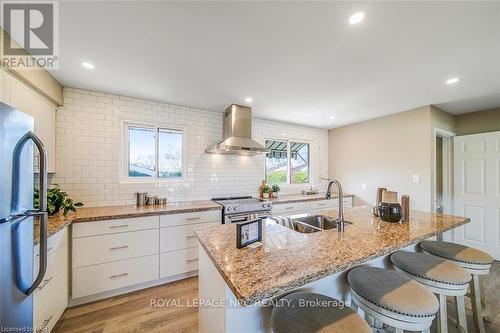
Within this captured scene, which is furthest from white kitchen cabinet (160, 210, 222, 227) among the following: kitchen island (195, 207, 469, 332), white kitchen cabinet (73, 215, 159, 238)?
kitchen island (195, 207, 469, 332)

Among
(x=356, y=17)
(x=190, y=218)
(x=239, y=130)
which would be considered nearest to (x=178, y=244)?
(x=190, y=218)

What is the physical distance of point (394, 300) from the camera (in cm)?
104

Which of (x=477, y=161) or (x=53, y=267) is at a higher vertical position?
(x=477, y=161)

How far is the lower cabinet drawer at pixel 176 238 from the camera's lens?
2.36 m

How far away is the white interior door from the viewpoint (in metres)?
3.03

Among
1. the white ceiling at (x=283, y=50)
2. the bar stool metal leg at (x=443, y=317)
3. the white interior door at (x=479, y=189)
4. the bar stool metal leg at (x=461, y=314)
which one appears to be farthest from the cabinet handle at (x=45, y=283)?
the white interior door at (x=479, y=189)

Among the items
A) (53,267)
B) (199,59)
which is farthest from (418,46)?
(53,267)

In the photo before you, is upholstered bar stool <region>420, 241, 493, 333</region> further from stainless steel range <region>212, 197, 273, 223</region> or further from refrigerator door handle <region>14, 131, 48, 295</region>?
refrigerator door handle <region>14, 131, 48, 295</region>

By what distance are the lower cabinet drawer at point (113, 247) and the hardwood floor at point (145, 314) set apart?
424 millimetres

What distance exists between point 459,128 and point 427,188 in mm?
1657

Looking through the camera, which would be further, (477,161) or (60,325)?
(477,161)

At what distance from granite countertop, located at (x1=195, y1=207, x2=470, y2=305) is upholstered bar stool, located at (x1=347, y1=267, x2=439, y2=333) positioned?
0.62 ft

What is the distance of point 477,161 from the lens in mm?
3215

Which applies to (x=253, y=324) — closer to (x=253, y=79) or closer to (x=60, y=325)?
(x=60, y=325)
